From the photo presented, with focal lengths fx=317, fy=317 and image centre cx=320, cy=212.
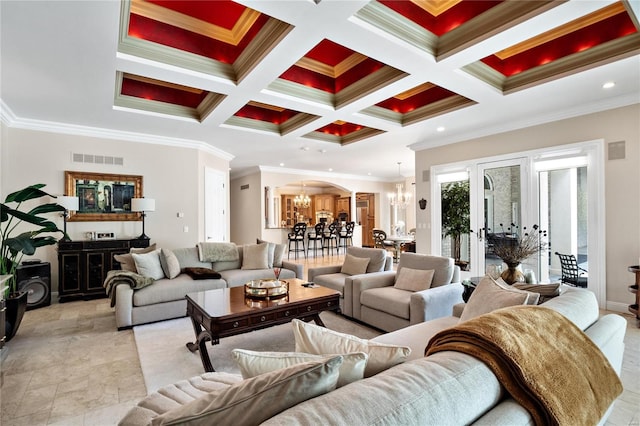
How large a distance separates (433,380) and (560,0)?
2.82 m

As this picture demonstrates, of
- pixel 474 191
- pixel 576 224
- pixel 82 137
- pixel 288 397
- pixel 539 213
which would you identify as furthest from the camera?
pixel 474 191

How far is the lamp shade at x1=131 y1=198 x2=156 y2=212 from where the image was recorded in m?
5.26

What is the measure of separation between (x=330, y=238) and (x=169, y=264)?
21.5 feet

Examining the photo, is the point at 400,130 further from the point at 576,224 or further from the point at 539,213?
the point at 576,224

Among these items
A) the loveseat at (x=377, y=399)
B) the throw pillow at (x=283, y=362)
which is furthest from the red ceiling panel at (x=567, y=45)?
the throw pillow at (x=283, y=362)

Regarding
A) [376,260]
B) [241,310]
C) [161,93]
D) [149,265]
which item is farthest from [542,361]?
[161,93]

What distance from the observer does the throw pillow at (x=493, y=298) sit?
1896 millimetres

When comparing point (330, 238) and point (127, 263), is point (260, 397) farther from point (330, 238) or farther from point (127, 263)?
point (330, 238)

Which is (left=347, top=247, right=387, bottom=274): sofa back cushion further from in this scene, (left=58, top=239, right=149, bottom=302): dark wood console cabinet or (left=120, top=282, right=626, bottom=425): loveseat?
(left=58, top=239, right=149, bottom=302): dark wood console cabinet

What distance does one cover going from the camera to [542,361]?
111 centimetres

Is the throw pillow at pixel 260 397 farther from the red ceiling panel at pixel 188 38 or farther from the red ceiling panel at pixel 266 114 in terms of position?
the red ceiling panel at pixel 266 114

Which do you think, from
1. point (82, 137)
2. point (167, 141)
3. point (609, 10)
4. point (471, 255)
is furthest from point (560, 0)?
point (82, 137)

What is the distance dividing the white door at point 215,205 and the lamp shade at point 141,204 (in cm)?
133

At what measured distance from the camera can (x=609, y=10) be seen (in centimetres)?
A: 295
